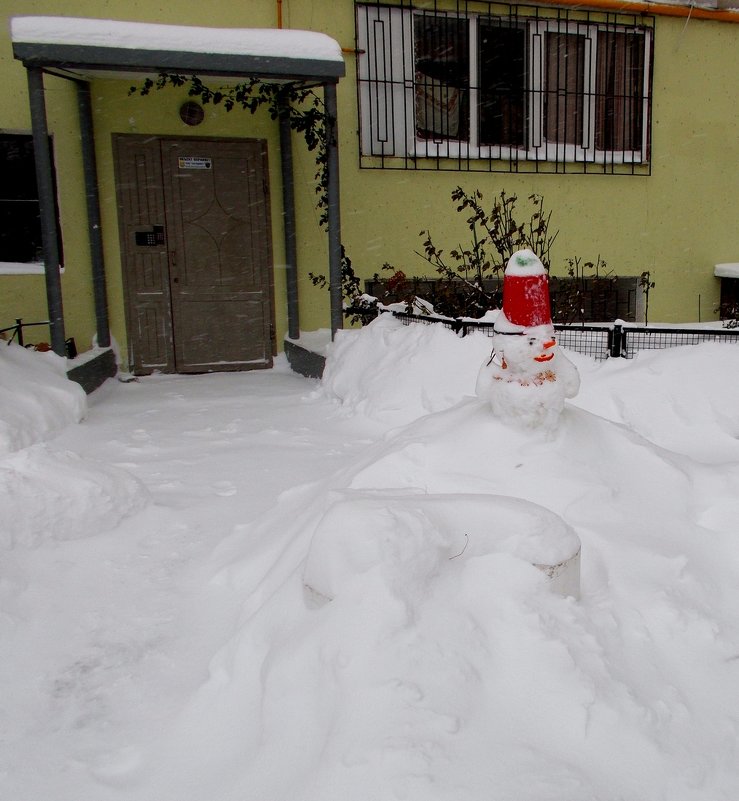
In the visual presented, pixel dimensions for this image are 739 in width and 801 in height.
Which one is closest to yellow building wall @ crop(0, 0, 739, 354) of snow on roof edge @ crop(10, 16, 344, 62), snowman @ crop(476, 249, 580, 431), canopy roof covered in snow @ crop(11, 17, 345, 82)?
canopy roof covered in snow @ crop(11, 17, 345, 82)

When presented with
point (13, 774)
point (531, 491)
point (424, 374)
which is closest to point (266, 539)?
point (531, 491)

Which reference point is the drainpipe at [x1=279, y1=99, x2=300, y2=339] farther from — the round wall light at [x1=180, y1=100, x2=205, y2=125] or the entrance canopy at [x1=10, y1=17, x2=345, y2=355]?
the entrance canopy at [x1=10, y1=17, x2=345, y2=355]

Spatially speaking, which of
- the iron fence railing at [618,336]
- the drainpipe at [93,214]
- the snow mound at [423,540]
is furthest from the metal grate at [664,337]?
the drainpipe at [93,214]

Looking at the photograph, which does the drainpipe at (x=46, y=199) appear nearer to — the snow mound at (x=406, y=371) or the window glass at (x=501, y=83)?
the snow mound at (x=406, y=371)

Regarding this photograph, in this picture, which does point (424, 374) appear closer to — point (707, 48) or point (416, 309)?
point (416, 309)

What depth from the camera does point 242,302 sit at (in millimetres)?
8344

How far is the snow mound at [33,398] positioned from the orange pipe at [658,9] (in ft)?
23.4

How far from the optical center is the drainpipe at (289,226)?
820cm

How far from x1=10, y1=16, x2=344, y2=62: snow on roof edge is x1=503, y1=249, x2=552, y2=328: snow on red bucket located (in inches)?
171

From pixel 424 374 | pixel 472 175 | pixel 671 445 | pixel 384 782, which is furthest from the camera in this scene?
pixel 472 175

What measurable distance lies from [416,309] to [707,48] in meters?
5.81

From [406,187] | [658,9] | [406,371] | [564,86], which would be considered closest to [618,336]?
[406,371]

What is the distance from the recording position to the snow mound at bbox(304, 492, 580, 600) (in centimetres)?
248

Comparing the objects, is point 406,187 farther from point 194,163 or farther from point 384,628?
point 384,628
